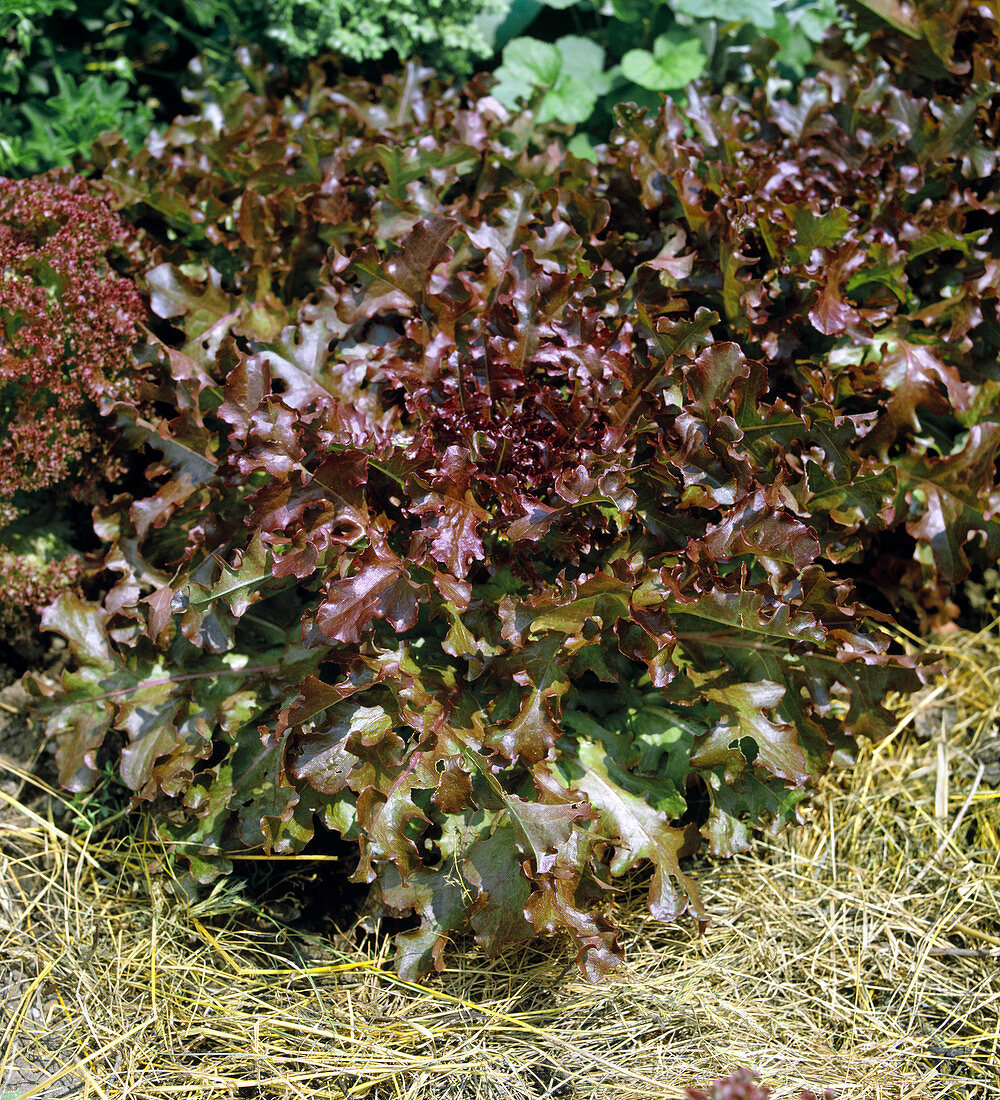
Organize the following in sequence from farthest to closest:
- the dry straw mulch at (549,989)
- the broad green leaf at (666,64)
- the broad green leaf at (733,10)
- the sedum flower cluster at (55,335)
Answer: the broad green leaf at (733,10) → the broad green leaf at (666,64) → the sedum flower cluster at (55,335) → the dry straw mulch at (549,989)

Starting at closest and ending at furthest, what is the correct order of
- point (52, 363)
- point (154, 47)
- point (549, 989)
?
point (549, 989) → point (52, 363) → point (154, 47)

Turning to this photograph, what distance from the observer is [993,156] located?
2.76m

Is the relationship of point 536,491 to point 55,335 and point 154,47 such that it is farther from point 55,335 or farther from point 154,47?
point 154,47

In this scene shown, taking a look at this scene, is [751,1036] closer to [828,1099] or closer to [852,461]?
[828,1099]

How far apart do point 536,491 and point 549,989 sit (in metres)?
1.26

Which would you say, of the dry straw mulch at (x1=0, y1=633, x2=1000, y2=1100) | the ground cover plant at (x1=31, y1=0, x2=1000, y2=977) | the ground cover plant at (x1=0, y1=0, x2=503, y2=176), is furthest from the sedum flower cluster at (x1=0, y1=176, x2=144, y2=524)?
the dry straw mulch at (x1=0, y1=633, x2=1000, y2=1100)

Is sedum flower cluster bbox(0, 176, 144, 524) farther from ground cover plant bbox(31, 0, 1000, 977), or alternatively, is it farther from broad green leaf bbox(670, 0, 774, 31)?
broad green leaf bbox(670, 0, 774, 31)

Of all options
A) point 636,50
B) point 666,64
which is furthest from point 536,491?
point 636,50

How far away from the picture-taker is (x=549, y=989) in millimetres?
2219

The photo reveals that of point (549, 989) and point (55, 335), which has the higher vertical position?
point (55, 335)

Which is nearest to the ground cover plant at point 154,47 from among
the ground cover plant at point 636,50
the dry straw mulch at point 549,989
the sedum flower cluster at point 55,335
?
the ground cover plant at point 636,50

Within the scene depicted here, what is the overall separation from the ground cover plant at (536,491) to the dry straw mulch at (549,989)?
214 millimetres

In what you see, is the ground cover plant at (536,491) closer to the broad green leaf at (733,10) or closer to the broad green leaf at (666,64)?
the broad green leaf at (666,64)

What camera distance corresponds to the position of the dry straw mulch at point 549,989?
2.05m
